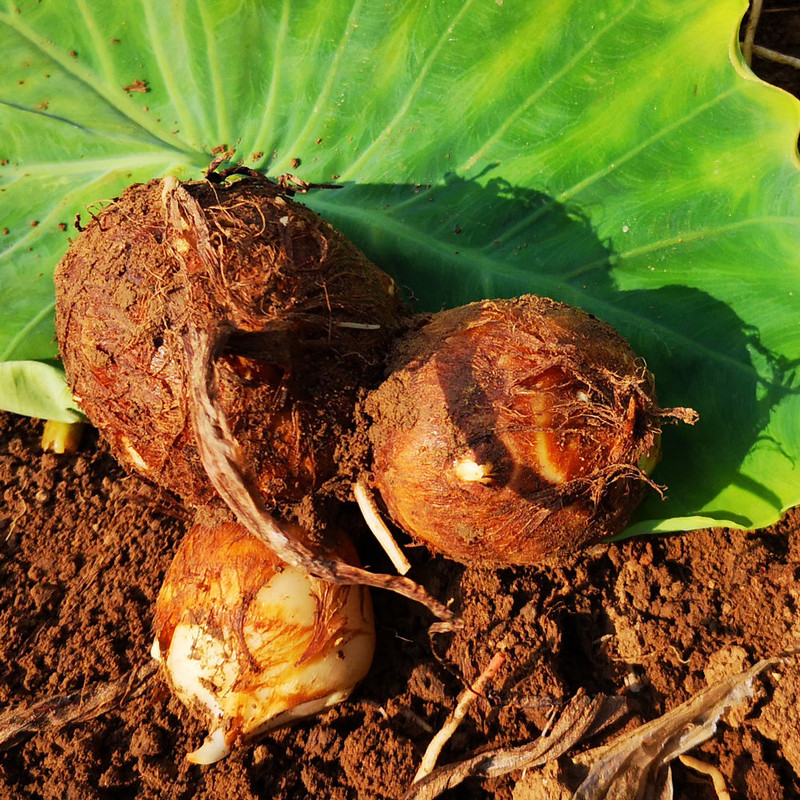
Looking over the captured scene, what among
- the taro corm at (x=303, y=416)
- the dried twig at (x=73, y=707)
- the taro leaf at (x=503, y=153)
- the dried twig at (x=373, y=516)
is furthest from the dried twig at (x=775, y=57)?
the dried twig at (x=73, y=707)

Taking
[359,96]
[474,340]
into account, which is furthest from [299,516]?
[359,96]

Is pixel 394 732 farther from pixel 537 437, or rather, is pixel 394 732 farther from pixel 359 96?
pixel 359 96

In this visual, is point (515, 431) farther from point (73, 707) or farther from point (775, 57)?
point (775, 57)

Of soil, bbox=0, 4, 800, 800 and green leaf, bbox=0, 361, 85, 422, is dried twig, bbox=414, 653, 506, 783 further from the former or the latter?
green leaf, bbox=0, 361, 85, 422

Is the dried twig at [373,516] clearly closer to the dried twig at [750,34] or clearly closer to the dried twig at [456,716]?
the dried twig at [456,716]

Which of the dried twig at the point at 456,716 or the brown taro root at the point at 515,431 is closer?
the brown taro root at the point at 515,431
